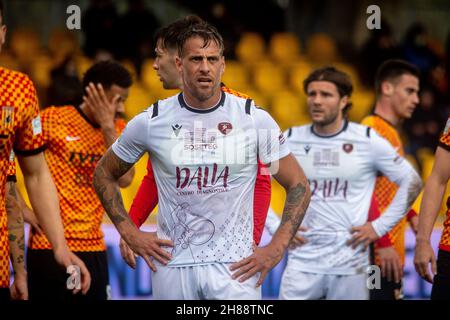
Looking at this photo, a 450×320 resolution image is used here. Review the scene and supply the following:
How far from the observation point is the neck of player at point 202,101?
18.4 ft

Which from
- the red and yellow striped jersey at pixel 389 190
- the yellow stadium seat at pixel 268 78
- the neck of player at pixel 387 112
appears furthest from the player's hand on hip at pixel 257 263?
the yellow stadium seat at pixel 268 78

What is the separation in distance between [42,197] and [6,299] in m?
0.58

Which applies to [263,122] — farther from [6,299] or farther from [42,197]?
[6,299]

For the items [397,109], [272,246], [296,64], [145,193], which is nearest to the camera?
[272,246]

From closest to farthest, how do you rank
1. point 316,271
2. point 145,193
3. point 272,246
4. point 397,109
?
1. point 272,246
2. point 145,193
3. point 316,271
4. point 397,109

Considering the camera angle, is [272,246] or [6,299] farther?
[272,246]

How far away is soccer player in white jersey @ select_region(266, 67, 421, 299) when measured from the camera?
7941 mm

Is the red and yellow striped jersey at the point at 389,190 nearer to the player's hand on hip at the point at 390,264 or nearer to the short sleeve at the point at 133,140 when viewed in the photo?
the player's hand on hip at the point at 390,264

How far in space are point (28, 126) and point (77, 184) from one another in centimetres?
239

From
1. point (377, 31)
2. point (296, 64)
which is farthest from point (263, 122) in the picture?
point (296, 64)

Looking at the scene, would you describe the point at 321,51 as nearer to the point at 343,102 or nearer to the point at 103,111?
the point at 343,102

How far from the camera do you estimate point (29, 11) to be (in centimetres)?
1683

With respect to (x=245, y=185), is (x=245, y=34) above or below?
above

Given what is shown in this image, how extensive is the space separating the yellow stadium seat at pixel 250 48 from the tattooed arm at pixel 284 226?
11.1 m
